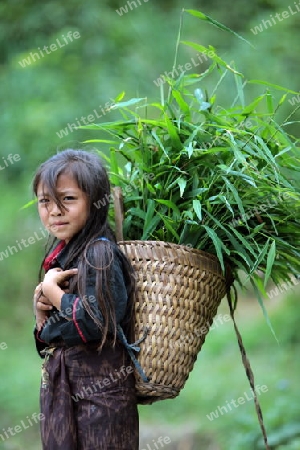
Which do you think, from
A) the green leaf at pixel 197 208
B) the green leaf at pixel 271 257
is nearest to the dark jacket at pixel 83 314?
the green leaf at pixel 197 208

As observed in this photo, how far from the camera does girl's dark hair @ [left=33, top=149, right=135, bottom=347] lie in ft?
8.14

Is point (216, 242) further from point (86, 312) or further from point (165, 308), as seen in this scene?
point (86, 312)

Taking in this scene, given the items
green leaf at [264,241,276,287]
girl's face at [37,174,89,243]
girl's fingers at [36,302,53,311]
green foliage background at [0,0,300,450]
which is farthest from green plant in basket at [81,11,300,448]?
green foliage background at [0,0,300,450]

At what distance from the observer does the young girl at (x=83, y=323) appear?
2.49m

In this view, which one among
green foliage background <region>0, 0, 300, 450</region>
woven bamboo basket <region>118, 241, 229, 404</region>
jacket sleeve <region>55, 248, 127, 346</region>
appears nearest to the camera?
jacket sleeve <region>55, 248, 127, 346</region>

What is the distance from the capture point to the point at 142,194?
2760mm

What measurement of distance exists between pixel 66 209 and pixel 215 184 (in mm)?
481

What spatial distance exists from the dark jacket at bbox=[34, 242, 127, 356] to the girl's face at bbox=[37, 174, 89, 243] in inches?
5.8

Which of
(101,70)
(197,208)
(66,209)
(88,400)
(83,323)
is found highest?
(101,70)

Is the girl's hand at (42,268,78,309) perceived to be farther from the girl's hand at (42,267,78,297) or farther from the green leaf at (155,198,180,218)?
the green leaf at (155,198,180,218)

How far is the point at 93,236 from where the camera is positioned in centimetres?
260

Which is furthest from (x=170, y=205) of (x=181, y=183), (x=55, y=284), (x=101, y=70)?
(x=101, y=70)

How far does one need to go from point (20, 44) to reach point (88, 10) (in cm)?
58

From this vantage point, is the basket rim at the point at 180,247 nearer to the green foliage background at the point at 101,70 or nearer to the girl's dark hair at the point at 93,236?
the girl's dark hair at the point at 93,236
